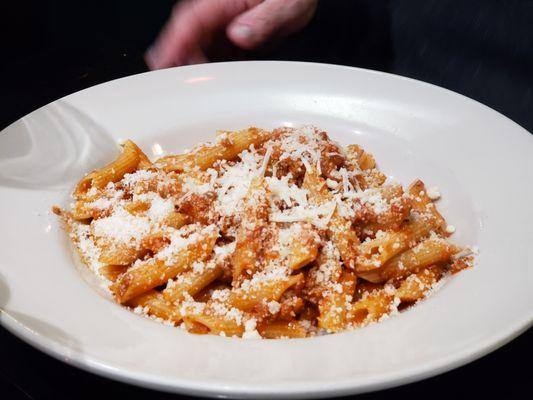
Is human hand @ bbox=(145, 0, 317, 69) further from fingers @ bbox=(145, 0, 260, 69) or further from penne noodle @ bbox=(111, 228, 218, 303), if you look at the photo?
penne noodle @ bbox=(111, 228, 218, 303)

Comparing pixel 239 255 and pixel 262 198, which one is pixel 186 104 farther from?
pixel 239 255

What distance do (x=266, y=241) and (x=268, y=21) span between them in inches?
53.8

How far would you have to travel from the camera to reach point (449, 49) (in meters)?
2.73

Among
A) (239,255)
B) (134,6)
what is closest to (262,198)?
(239,255)

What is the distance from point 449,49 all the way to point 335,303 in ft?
5.52

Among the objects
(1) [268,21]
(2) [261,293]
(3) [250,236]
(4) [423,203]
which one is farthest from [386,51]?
(2) [261,293]

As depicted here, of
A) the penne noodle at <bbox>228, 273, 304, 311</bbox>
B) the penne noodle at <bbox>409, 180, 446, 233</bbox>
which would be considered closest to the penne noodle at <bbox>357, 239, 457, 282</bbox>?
the penne noodle at <bbox>409, 180, 446, 233</bbox>

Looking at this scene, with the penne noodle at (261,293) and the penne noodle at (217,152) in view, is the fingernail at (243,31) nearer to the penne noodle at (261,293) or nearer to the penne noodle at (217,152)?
the penne noodle at (217,152)

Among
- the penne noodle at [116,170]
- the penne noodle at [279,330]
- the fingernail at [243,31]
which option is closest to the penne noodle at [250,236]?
the penne noodle at [279,330]

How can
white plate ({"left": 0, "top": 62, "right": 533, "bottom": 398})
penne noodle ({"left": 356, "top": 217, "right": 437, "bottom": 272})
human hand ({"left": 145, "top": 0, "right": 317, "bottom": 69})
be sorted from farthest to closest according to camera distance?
human hand ({"left": 145, "top": 0, "right": 317, "bottom": 69}) → penne noodle ({"left": 356, "top": 217, "right": 437, "bottom": 272}) → white plate ({"left": 0, "top": 62, "right": 533, "bottom": 398})

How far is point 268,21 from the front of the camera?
8.70 ft

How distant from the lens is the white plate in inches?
45.7

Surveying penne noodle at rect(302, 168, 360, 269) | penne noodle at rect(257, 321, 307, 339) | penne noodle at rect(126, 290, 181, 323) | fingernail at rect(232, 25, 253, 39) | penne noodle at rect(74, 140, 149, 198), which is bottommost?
penne noodle at rect(257, 321, 307, 339)

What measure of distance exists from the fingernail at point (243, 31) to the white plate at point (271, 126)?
187mm
